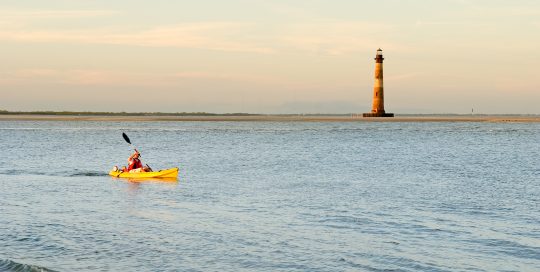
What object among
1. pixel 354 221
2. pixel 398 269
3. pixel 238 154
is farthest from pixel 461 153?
pixel 398 269

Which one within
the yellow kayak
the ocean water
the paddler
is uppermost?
the paddler

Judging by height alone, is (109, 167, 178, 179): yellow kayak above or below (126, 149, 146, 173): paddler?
below

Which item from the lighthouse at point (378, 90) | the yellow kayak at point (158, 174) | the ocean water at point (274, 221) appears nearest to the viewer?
the ocean water at point (274, 221)

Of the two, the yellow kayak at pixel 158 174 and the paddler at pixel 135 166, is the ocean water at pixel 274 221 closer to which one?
the yellow kayak at pixel 158 174

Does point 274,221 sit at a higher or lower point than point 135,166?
lower

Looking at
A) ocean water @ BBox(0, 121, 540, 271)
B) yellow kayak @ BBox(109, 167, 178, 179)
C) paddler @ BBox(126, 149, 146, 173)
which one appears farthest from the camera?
paddler @ BBox(126, 149, 146, 173)

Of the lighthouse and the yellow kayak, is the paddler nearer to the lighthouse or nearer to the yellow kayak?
the yellow kayak

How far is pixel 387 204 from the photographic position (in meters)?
29.0

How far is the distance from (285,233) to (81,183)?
64.6 feet

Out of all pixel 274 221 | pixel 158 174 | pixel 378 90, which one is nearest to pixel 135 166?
pixel 158 174

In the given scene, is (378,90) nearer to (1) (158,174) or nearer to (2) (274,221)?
(1) (158,174)

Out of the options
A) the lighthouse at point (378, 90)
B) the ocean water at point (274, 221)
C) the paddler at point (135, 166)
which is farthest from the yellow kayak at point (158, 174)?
the lighthouse at point (378, 90)

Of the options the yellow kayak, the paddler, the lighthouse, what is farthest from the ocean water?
the lighthouse

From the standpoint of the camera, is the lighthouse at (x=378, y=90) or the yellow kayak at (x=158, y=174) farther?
the lighthouse at (x=378, y=90)
